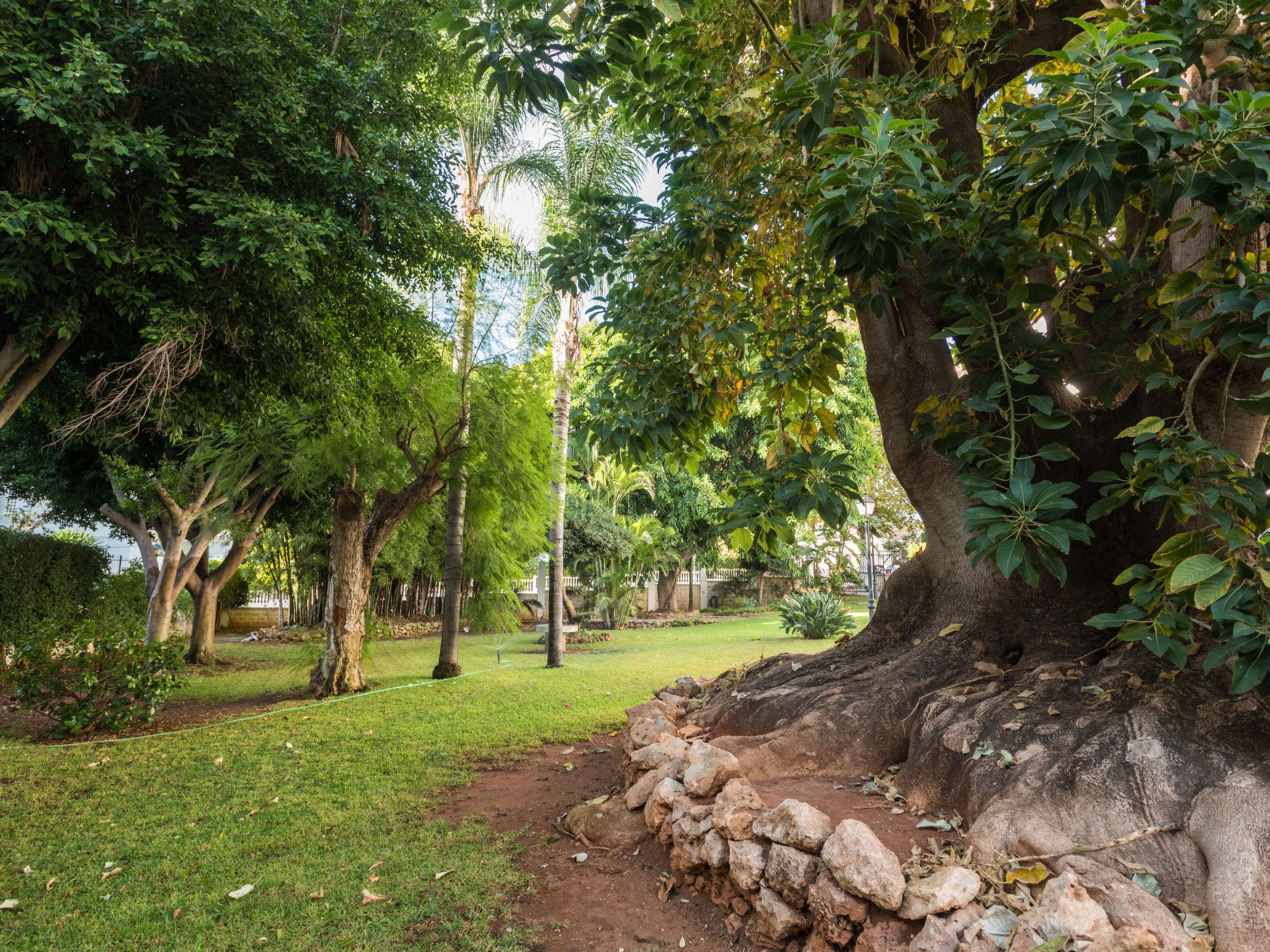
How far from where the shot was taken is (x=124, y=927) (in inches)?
134

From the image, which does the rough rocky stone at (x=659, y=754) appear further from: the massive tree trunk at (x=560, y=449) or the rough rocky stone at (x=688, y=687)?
the massive tree trunk at (x=560, y=449)

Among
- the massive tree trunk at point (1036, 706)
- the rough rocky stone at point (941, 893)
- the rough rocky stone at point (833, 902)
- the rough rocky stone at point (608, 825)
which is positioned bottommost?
the rough rocky stone at point (608, 825)

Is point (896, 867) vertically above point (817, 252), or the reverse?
point (817, 252)

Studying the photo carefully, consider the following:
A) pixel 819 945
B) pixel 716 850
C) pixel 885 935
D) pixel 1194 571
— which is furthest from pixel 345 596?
pixel 1194 571

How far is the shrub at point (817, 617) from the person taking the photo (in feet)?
49.0

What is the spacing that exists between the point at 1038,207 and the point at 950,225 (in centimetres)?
72

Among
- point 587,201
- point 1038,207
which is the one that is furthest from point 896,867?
point 587,201

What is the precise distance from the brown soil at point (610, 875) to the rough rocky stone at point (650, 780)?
258 millimetres

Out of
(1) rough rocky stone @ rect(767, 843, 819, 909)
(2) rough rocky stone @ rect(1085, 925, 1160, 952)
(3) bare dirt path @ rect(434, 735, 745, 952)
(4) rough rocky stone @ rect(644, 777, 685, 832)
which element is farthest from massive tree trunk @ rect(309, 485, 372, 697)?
(2) rough rocky stone @ rect(1085, 925, 1160, 952)

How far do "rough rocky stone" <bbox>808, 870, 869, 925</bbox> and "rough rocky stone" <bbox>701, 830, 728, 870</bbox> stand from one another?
538 millimetres

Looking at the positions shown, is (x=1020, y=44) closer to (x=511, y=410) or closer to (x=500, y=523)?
(x=511, y=410)

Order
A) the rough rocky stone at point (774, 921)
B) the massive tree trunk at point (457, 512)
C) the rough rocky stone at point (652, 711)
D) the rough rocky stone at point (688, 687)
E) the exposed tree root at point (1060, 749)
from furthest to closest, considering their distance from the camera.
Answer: the massive tree trunk at point (457, 512) → the rough rocky stone at point (688, 687) → the rough rocky stone at point (652, 711) → the rough rocky stone at point (774, 921) → the exposed tree root at point (1060, 749)

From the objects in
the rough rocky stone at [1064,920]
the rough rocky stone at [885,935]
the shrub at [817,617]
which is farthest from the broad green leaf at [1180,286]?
the shrub at [817,617]

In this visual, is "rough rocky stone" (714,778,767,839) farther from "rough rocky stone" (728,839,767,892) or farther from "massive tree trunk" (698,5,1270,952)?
Answer: "massive tree trunk" (698,5,1270,952)
